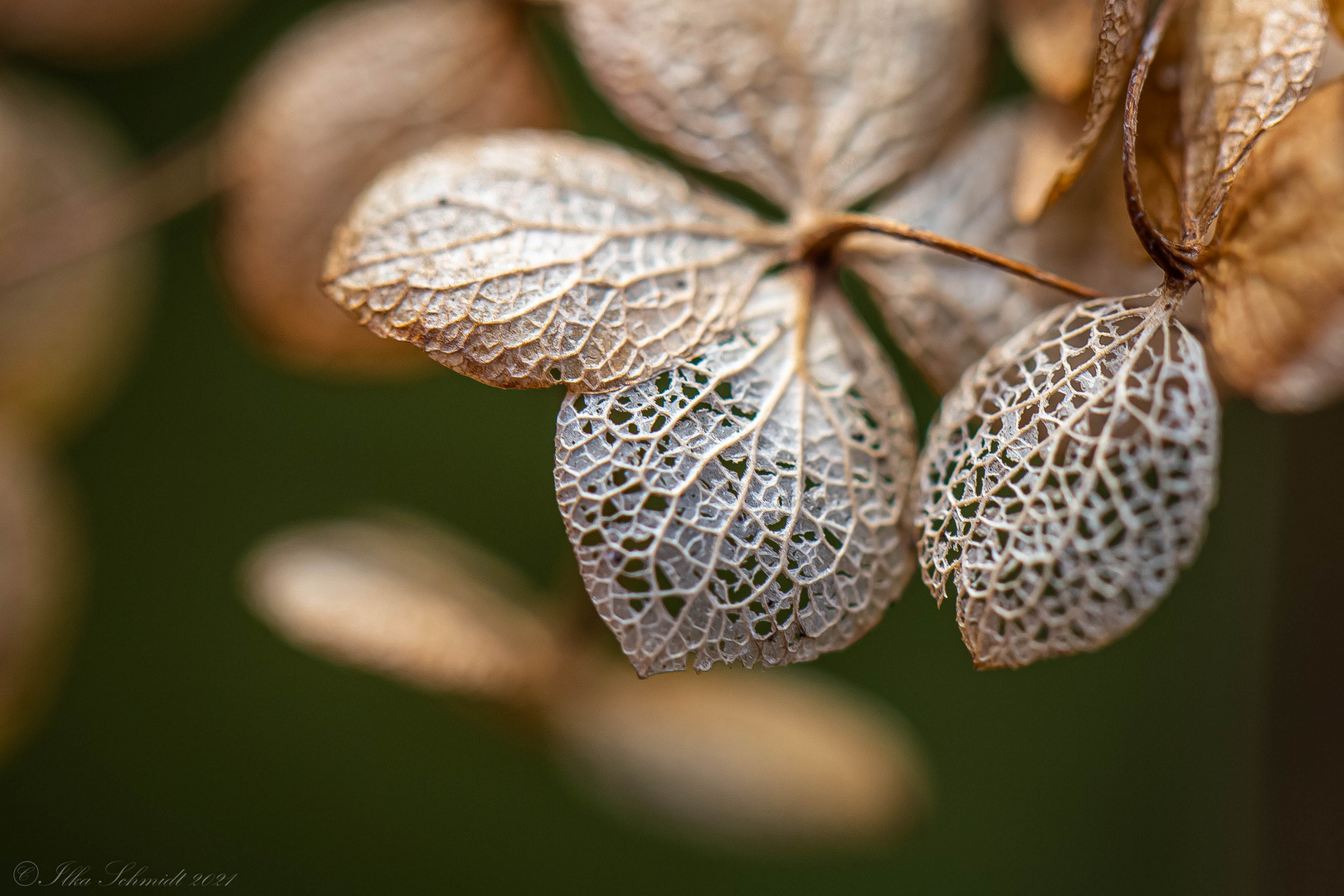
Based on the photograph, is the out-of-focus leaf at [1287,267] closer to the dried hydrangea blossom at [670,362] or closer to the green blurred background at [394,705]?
the dried hydrangea blossom at [670,362]

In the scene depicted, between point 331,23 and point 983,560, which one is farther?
point 331,23

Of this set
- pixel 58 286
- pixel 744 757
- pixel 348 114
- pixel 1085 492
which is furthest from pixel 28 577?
pixel 1085 492

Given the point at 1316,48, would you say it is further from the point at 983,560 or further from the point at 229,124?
the point at 229,124

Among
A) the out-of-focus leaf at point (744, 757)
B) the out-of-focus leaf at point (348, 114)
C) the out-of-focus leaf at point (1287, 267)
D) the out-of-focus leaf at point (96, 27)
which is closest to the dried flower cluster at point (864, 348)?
the out-of-focus leaf at point (1287, 267)

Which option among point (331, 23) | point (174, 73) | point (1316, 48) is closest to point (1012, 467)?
point (1316, 48)

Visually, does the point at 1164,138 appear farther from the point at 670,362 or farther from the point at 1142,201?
the point at 670,362

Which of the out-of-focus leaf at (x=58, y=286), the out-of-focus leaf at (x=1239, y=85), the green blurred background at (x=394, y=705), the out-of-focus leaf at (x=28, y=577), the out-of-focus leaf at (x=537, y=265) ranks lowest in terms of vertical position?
the green blurred background at (x=394, y=705)

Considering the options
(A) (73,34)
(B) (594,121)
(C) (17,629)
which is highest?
(A) (73,34)
